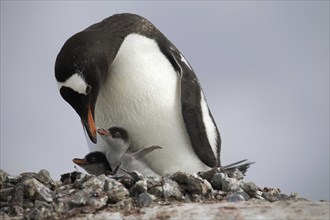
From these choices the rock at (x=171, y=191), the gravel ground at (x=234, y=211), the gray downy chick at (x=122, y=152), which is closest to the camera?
the gravel ground at (x=234, y=211)

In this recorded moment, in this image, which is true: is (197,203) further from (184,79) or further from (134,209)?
(184,79)

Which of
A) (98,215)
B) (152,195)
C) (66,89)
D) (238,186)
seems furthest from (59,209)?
(66,89)

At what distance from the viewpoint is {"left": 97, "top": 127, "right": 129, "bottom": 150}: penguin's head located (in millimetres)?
7889

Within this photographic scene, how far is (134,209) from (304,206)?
135 centimetres

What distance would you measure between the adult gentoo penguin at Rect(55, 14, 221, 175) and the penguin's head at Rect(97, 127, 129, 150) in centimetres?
10

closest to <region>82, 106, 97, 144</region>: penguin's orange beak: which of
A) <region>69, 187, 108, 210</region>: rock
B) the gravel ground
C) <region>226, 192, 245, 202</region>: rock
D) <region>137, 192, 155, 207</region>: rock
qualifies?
<region>69, 187, 108, 210</region>: rock

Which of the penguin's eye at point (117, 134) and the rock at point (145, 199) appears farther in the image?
the penguin's eye at point (117, 134)

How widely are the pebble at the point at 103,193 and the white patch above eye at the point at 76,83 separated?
1.36 meters

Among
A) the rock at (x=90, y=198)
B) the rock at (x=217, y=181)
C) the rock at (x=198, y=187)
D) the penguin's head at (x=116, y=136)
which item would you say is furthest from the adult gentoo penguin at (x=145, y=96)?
the rock at (x=90, y=198)

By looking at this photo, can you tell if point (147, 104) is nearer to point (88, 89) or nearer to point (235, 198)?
point (88, 89)

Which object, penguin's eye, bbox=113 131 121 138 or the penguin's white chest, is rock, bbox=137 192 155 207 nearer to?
penguin's eye, bbox=113 131 121 138

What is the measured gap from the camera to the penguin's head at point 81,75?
7488 mm

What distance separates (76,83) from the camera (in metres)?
7.56

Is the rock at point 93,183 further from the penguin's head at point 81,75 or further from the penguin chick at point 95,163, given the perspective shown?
the penguin chick at point 95,163
